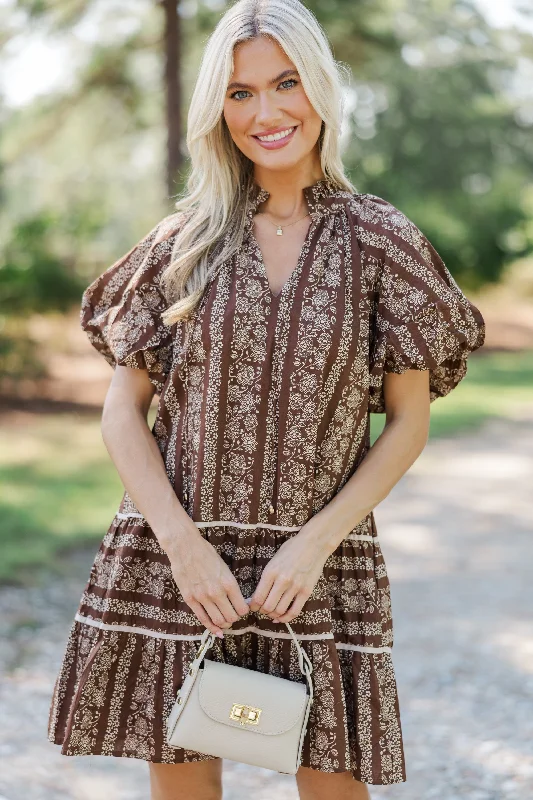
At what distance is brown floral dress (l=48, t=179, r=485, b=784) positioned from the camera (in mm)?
2293

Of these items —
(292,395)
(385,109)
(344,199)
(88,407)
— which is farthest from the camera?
(385,109)

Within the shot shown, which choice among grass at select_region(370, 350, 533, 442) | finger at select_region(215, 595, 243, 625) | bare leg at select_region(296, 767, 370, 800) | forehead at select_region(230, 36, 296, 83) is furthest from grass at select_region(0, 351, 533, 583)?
forehead at select_region(230, 36, 296, 83)

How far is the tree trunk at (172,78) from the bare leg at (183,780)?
8.75 m

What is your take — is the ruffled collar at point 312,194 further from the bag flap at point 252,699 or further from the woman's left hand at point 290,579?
the bag flap at point 252,699

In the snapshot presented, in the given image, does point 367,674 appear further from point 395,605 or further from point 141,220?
point 141,220

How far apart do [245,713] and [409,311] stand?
3.02 ft

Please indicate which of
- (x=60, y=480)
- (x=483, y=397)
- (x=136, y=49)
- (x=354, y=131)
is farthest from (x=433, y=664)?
(x=354, y=131)

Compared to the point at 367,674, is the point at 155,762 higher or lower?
lower

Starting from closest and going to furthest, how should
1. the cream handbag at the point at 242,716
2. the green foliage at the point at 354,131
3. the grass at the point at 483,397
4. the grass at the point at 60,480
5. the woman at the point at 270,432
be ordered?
the cream handbag at the point at 242,716
the woman at the point at 270,432
the grass at the point at 60,480
the green foliage at the point at 354,131
the grass at the point at 483,397

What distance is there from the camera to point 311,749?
2305mm

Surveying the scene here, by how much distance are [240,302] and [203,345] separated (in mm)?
127

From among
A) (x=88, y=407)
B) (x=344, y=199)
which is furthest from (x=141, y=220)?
(x=344, y=199)

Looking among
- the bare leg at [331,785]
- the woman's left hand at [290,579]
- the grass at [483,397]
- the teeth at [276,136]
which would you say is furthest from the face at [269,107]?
the grass at [483,397]

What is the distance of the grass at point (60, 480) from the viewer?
21.6 ft
